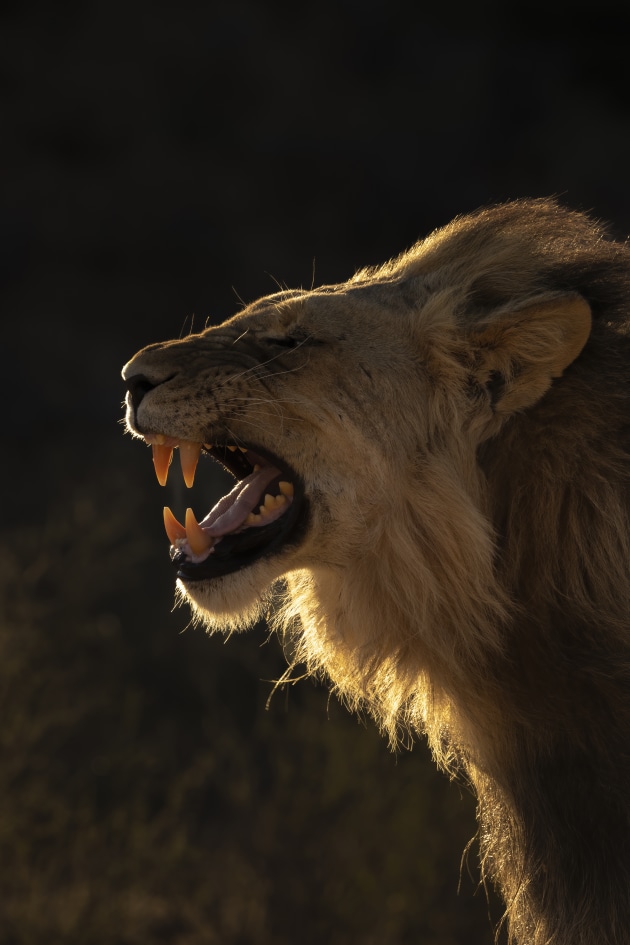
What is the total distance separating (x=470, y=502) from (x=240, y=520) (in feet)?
1.69

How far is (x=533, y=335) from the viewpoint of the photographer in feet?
7.36

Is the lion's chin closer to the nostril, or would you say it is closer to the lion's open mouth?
the lion's open mouth

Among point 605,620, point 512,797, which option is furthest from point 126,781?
point 605,620

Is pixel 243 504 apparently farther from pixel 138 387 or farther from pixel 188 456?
pixel 138 387

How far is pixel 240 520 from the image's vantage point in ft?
8.23

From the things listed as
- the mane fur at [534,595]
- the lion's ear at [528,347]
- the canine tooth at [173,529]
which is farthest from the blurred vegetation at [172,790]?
the lion's ear at [528,347]

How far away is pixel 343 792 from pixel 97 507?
1773 millimetres

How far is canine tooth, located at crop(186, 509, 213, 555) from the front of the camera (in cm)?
248

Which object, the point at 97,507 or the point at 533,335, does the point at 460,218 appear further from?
the point at 97,507

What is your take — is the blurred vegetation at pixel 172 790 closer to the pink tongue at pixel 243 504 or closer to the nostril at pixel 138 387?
the pink tongue at pixel 243 504

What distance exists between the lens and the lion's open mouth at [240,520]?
246 centimetres

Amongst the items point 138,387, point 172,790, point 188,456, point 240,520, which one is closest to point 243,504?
point 240,520

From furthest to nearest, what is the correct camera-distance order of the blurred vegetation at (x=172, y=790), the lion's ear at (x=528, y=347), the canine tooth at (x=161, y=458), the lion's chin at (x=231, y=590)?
the blurred vegetation at (x=172, y=790), the canine tooth at (x=161, y=458), the lion's chin at (x=231, y=590), the lion's ear at (x=528, y=347)

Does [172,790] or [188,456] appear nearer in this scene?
[188,456]
